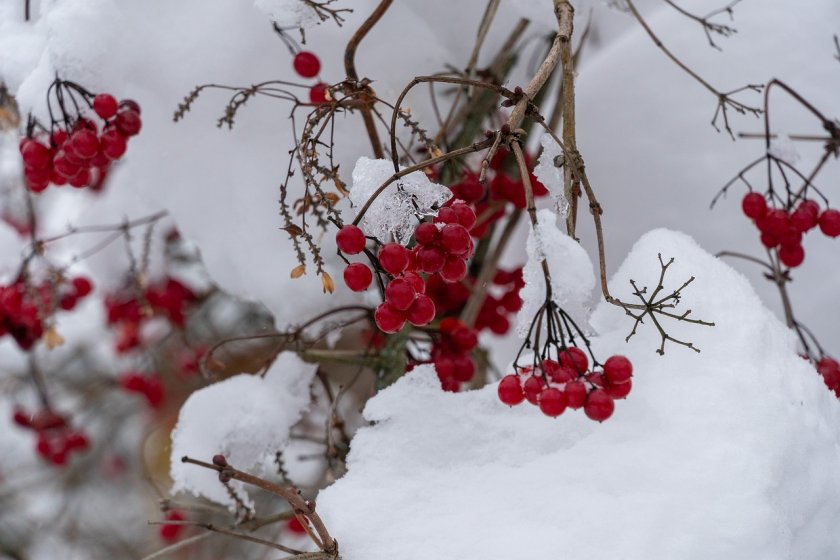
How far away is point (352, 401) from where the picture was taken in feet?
8.34

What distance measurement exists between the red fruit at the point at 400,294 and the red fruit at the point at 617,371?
0.23 meters

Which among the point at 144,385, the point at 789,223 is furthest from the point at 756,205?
the point at 144,385

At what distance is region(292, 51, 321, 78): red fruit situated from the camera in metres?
1.15

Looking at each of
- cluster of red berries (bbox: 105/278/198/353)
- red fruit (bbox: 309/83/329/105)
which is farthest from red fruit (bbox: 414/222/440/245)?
cluster of red berries (bbox: 105/278/198/353)

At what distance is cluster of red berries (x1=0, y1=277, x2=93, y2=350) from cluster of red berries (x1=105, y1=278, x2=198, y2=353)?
0.13 meters

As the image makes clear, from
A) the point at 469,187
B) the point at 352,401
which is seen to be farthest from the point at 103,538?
the point at 469,187

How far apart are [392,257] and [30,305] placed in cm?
114

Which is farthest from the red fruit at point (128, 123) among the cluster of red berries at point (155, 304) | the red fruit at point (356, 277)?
the cluster of red berries at point (155, 304)

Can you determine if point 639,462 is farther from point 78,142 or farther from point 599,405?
point 78,142

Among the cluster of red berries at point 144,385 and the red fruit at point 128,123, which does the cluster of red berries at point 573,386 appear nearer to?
the red fruit at point 128,123

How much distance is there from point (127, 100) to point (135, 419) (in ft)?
7.51

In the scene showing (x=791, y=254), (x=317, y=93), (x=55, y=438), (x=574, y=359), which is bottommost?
(x=55, y=438)

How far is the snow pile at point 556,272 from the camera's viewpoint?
732 millimetres

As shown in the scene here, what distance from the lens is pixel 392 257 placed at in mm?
736
